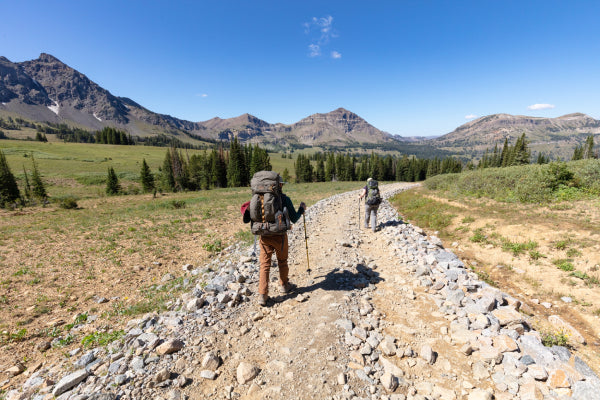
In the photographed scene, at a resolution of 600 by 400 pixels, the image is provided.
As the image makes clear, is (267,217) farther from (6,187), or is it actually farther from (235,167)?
(235,167)

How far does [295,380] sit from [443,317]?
392cm

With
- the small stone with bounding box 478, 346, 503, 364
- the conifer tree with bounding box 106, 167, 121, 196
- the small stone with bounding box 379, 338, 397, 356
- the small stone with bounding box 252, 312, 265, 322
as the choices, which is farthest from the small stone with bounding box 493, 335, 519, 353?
the conifer tree with bounding box 106, 167, 121, 196

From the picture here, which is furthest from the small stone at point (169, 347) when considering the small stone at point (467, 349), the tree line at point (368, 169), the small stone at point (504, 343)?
the tree line at point (368, 169)

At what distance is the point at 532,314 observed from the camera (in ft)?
21.6

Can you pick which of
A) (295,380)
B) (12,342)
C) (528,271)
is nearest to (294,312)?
(295,380)

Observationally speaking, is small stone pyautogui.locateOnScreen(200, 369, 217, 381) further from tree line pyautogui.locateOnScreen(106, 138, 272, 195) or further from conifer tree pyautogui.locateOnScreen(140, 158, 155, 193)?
tree line pyautogui.locateOnScreen(106, 138, 272, 195)

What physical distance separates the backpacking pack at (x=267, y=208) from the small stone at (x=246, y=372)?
291 cm

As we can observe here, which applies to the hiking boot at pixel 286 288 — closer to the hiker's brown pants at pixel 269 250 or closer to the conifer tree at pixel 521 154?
the hiker's brown pants at pixel 269 250

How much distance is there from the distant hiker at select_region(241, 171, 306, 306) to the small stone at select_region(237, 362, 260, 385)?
206cm

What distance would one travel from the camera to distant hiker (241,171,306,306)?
6.13m

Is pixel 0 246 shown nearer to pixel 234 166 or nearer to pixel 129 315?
pixel 129 315

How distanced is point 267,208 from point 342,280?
3.44 metres

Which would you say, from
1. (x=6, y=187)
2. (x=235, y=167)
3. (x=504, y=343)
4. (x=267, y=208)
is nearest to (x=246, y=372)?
(x=267, y=208)

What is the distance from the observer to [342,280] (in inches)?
293
